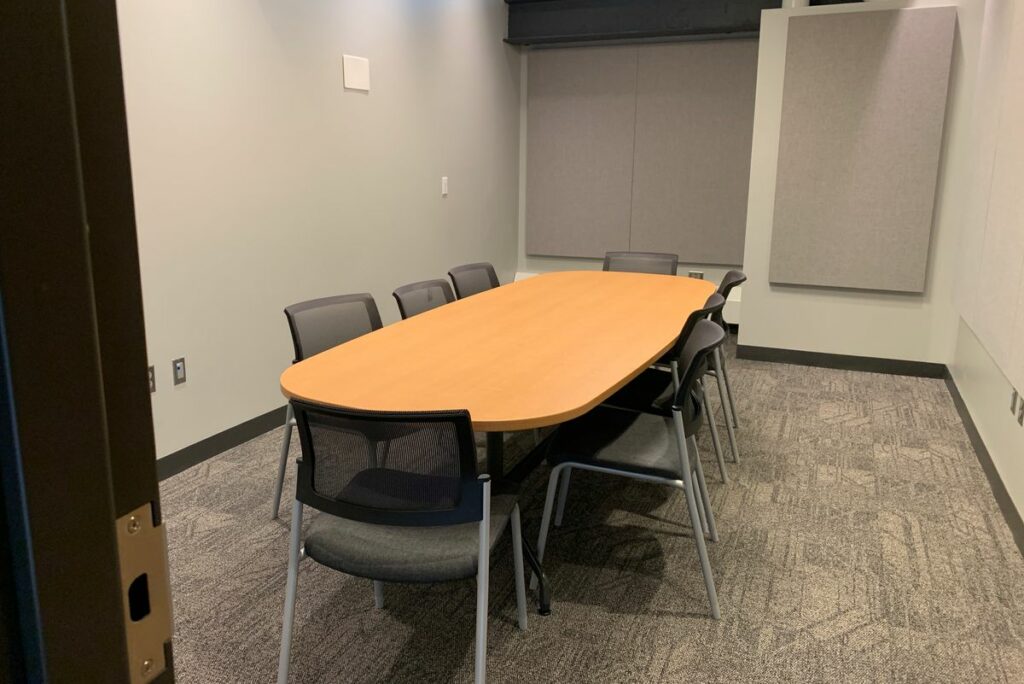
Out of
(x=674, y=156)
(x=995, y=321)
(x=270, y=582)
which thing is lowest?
(x=270, y=582)

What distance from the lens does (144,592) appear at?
64cm

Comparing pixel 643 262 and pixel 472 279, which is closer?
pixel 472 279

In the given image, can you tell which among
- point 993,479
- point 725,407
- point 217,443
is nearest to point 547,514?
point 725,407

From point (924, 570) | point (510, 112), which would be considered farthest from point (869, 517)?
point (510, 112)

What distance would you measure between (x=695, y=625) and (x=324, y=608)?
45.6 inches

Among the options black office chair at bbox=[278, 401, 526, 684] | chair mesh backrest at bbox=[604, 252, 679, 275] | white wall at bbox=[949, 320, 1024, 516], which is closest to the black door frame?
black office chair at bbox=[278, 401, 526, 684]

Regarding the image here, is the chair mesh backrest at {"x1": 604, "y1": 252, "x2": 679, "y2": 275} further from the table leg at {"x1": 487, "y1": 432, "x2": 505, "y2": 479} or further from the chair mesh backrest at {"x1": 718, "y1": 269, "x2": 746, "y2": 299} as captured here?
the table leg at {"x1": 487, "y1": 432, "x2": 505, "y2": 479}

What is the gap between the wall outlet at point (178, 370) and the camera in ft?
11.1

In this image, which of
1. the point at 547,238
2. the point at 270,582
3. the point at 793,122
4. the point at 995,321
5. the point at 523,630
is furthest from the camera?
the point at 547,238

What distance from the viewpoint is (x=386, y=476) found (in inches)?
70.4

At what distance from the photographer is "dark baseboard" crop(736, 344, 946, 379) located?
5074mm

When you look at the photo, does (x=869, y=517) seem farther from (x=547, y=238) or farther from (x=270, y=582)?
(x=547, y=238)

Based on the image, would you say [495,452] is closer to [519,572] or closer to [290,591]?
[519,572]

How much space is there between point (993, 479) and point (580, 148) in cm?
422
